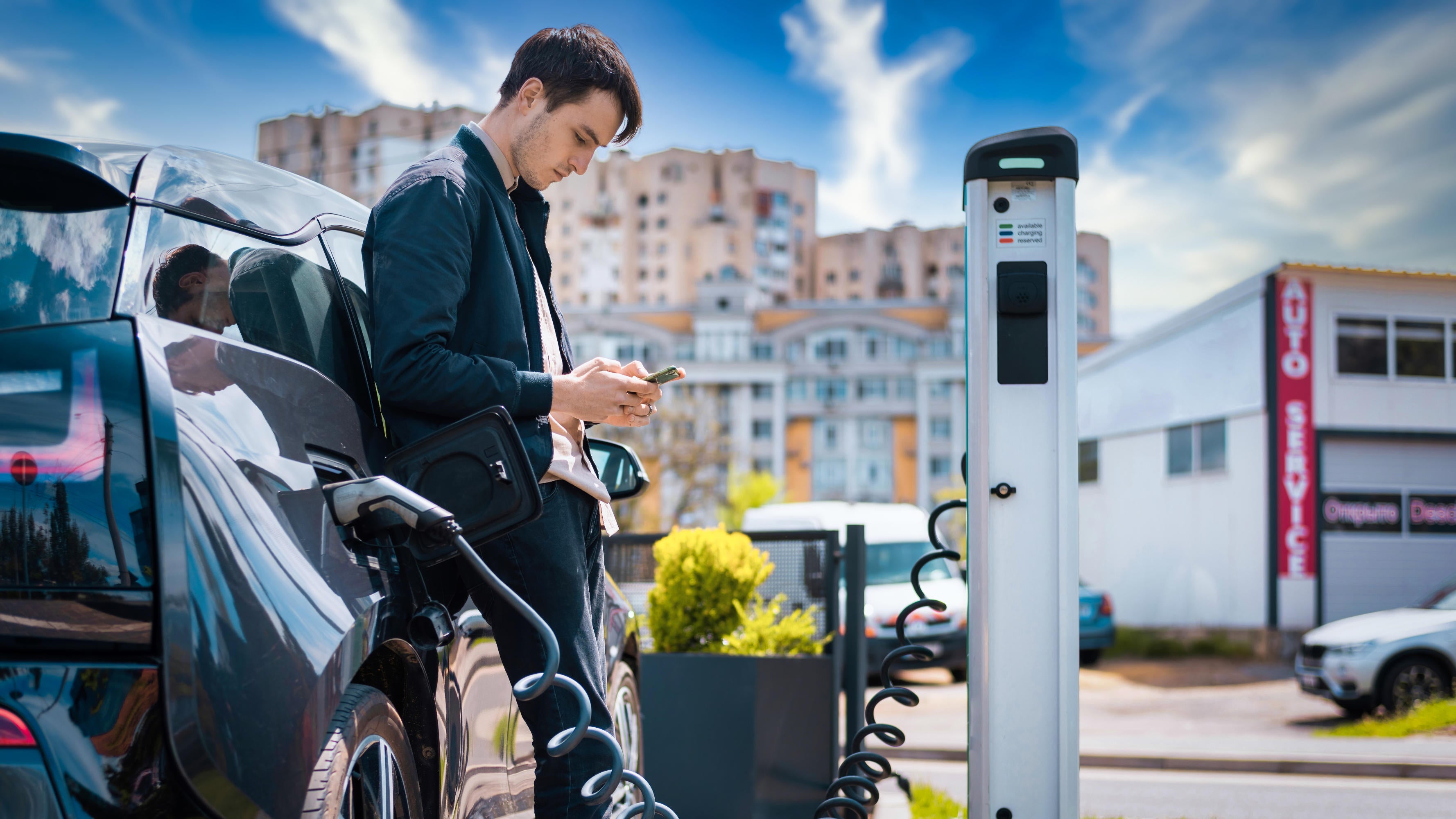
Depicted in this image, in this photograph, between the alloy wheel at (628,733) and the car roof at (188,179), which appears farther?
the alloy wheel at (628,733)

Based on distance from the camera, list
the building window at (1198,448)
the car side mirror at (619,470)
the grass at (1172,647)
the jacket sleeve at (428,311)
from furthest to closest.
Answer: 1. the building window at (1198,448)
2. the grass at (1172,647)
3. the car side mirror at (619,470)
4. the jacket sleeve at (428,311)

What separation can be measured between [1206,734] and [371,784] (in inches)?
426

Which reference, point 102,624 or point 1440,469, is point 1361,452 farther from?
point 102,624

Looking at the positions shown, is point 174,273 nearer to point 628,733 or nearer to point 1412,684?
point 628,733

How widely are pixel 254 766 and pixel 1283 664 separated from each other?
19.5 metres

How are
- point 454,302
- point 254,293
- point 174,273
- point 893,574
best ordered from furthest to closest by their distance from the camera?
point 893,574 < point 454,302 < point 254,293 < point 174,273

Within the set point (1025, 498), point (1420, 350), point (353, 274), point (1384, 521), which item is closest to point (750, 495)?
point (1384, 521)

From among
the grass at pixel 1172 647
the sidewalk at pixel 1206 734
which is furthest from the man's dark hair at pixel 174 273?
the grass at pixel 1172 647

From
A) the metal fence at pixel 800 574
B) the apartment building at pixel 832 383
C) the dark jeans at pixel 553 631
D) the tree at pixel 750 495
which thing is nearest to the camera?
the dark jeans at pixel 553 631

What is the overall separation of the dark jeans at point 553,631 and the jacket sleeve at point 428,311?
26cm

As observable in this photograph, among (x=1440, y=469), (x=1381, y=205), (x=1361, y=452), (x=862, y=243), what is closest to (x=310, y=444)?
(x=1361, y=452)

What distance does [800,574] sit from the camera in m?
5.83

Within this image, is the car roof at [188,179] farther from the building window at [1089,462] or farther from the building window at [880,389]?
the building window at [880,389]

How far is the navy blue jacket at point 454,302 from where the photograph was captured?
2078mm
